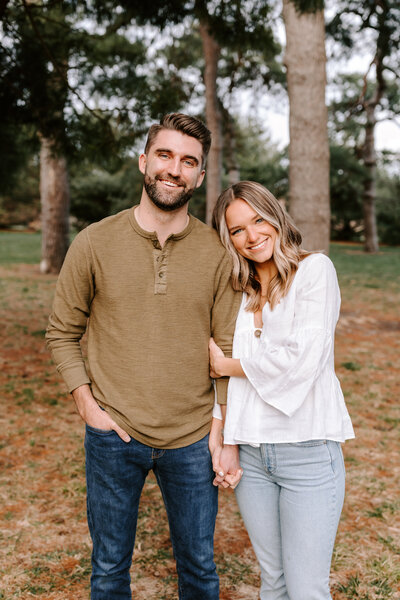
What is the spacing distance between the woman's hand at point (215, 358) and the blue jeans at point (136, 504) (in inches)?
10.1

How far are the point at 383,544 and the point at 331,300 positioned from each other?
187 centimetres

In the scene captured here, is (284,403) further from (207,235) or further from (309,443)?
(207,235)

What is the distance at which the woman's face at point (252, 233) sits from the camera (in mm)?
1941

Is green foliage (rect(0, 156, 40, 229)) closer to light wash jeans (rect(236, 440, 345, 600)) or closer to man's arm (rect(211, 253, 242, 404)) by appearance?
man's arm (rect(211, 253, 242, 404))

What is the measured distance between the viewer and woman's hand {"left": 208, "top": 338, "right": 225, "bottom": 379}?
192cm

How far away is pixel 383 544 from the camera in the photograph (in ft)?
9.57

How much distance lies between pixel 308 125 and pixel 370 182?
18.9 m

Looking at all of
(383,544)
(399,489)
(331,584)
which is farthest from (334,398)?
(399,489)

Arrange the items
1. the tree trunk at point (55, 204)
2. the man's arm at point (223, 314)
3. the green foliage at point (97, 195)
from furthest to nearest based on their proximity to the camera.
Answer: the green foliage at point (97, 195), the tree trunk at point (55, 204), the man's arm at point (223, 314)

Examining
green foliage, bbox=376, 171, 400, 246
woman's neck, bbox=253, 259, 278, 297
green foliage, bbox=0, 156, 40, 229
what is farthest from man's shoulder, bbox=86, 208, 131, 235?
green foliage, bbox=0, 156, 40, 229

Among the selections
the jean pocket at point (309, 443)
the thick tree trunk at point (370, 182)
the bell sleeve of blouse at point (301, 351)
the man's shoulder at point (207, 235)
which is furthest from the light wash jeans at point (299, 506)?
the thick tree trunk at point (370, 182)

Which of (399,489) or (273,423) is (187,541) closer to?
(273,423)

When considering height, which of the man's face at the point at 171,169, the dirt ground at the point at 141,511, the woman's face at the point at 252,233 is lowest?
the dirt ground at the point at 141,511

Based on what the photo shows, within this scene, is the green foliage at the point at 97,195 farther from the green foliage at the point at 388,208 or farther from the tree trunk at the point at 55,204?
the green foliage at the point at 388,208
